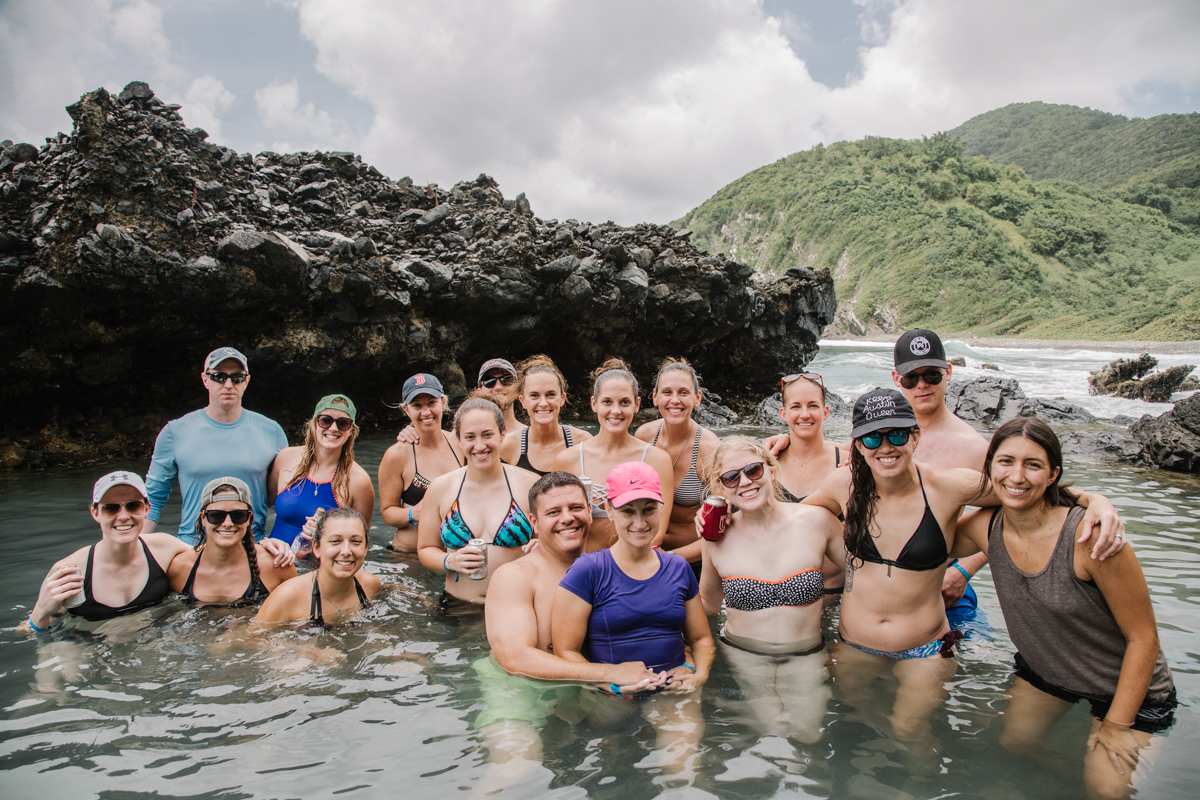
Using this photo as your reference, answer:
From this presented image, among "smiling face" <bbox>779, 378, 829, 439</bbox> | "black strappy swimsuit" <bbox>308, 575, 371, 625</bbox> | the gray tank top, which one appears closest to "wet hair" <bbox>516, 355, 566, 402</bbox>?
→ "smiling face" <bbox>779, 378, 829, 439</bbox>

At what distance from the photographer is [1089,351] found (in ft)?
142

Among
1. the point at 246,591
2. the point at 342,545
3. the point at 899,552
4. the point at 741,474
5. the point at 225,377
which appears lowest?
the point at 246,591

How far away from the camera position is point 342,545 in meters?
4.14

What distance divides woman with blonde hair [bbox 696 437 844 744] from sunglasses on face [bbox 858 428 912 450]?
587mm

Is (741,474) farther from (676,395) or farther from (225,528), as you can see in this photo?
(225,528)

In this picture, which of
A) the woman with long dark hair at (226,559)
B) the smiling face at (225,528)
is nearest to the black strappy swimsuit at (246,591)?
the woman with long dark hair at (226,559)

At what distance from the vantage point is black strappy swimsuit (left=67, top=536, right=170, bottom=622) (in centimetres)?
413

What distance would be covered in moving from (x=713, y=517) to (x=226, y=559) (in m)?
3.51

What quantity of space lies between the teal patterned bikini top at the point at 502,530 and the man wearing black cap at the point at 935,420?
2.63m

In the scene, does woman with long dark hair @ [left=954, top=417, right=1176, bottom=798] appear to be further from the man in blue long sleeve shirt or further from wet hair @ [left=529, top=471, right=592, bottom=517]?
the man in blue long sleeve shirt

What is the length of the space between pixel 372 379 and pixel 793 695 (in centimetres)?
1206

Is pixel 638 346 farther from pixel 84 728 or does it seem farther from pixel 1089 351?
pixel 1089 351

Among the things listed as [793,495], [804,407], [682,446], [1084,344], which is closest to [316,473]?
[682,446]

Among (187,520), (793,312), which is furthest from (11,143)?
(793,312)
